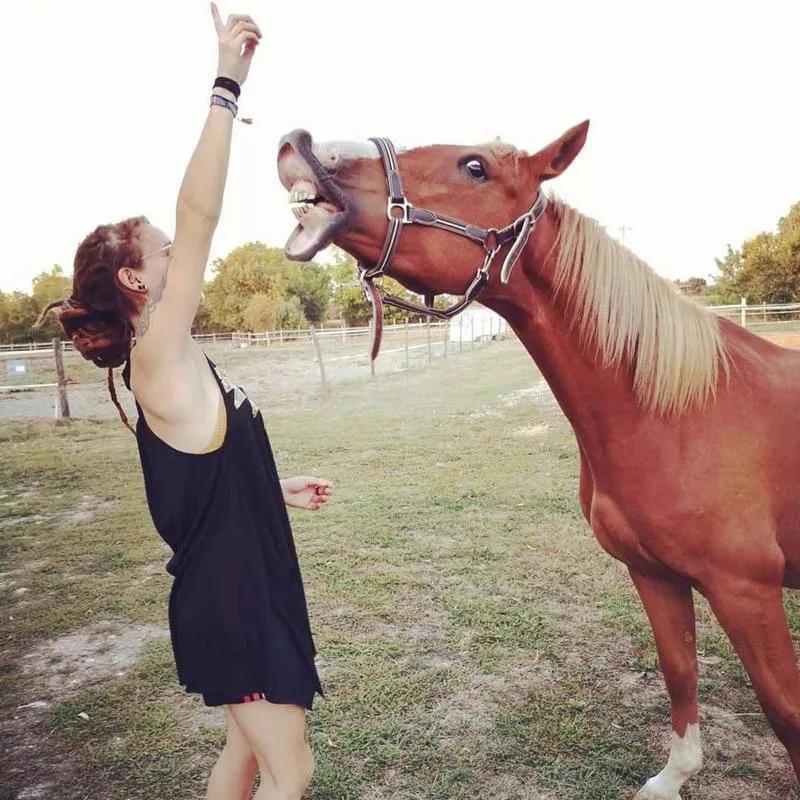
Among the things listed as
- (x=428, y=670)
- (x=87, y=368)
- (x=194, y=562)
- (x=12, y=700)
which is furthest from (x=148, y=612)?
(x=87, y=368)

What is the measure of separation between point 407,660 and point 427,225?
97.2 inches

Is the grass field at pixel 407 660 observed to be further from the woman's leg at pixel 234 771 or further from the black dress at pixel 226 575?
the black dress at pixel 226 575

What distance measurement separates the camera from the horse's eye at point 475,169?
168 cm

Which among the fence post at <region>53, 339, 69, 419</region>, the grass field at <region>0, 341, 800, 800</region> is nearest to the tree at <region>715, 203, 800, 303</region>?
the grass field at <region>0, 341, 800, 800</region>

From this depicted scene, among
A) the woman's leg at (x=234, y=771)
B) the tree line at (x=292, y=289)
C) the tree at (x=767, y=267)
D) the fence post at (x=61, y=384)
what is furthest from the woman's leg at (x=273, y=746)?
the tree at (x=767, y=267)

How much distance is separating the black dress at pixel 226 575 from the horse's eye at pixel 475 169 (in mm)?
924

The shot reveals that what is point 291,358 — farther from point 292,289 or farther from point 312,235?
point 292,289

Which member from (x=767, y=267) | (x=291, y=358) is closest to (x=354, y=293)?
(x=291, y=358)

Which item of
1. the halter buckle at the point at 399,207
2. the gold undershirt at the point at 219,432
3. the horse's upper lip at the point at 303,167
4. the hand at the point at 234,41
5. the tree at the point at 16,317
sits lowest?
the gold undershirt at the point at 219,432

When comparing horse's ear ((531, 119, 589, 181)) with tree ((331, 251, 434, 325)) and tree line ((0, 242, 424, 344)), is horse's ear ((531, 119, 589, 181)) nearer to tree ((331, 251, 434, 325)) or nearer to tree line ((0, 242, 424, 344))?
tree ((331, 251, 434, 325))

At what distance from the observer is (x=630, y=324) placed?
1.85 m

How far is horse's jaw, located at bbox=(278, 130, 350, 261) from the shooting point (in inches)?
58.4

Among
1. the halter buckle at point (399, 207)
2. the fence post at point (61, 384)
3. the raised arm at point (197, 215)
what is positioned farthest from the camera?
the fence post at point (61, 384)

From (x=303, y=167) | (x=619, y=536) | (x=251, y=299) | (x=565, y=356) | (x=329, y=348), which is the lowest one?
(x=619, y=536)
